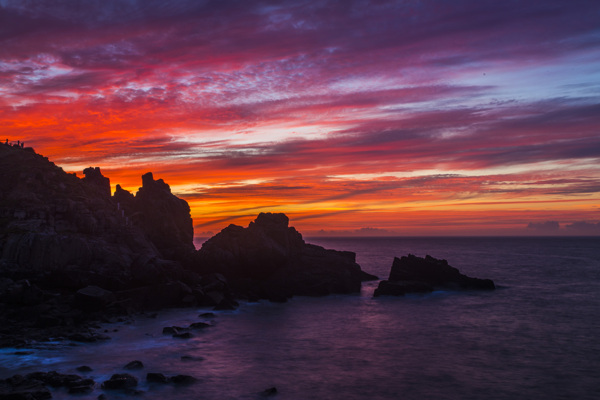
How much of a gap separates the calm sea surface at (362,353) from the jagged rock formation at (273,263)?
28.6ft

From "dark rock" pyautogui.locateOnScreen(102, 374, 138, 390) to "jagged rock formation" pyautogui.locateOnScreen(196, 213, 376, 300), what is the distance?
41856 millimetres

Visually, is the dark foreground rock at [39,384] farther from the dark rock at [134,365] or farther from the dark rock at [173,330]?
the dark rock at [173,330]

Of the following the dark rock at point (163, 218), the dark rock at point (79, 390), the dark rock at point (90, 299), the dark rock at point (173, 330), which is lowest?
the dark rock at point (173, 330)

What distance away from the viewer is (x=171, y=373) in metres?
33.4

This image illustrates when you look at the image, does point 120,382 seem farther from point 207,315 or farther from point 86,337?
point 207,315

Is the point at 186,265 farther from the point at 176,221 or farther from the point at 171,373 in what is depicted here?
the point at 171,373

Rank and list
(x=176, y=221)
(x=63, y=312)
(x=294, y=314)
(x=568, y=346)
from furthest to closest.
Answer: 1. (x=176, y=221)
2. (x=294, y=314)
3. (x=63, y=312)
4. (x=568, y=346)

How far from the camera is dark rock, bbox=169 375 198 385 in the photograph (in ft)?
103

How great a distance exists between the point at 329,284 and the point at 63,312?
41941 millimetres

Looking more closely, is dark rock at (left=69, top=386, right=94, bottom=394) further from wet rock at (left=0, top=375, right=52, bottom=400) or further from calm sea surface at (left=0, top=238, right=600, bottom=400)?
wet rock at (left=0, top=375, right=52, bottom=400)

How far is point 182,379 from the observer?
31.8 meters

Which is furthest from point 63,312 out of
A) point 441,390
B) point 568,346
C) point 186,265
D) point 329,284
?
point 568,346

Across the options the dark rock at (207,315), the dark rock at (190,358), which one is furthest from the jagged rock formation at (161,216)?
the dark rock at (190,358)

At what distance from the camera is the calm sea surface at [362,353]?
31.8 meters
